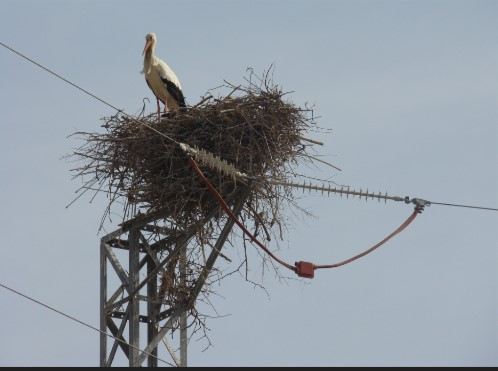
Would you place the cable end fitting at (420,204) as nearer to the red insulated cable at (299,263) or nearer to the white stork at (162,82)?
the red insulated cable at (299,263)

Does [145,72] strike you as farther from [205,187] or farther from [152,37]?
[205,187]

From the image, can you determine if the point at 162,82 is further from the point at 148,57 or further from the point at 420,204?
the point at 420,204

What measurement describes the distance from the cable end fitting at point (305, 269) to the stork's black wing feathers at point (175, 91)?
15.6 feet

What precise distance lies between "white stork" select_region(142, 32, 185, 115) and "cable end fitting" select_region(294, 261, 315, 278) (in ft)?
15.3

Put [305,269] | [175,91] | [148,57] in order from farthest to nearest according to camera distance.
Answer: [148,57] → [175,91] → [305,269]

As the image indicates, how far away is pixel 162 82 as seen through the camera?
654 inches

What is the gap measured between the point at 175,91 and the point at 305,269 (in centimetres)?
501

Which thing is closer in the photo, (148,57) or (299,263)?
(299,263)

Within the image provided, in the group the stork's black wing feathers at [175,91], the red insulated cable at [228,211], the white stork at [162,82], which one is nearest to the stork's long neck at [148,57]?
the white stork at [162,82]

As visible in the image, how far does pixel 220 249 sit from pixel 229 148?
1.13m

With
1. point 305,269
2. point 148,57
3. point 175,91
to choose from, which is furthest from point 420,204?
point 148,57

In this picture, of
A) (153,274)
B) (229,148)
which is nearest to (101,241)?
(153,274)

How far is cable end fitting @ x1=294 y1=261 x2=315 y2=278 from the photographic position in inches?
467

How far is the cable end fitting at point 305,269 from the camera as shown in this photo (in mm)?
11850
